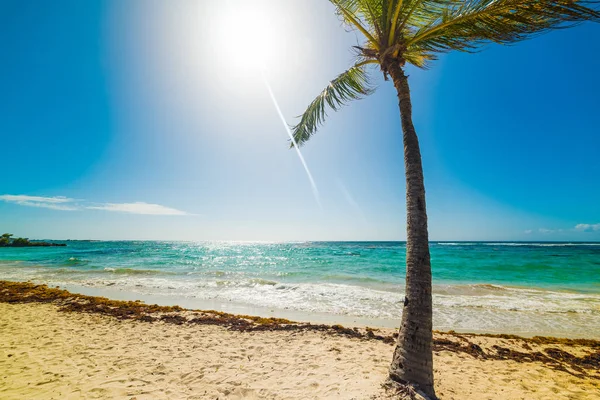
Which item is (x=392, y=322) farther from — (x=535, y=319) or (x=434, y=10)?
(x=434, y=10)

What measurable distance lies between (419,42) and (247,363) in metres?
6.77

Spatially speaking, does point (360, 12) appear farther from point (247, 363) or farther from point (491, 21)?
point (247, 363)

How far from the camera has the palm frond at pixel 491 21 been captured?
2.97 metres

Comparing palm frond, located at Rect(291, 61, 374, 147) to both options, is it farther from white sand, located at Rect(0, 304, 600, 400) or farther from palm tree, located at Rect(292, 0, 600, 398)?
white sand, located at Rect(0, 304, 600, 400)

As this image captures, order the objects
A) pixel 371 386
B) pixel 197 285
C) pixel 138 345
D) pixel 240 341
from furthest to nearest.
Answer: pixel 197 285, pixel 240 341, pixel 138 345, pixel 371 386

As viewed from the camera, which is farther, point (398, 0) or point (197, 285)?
point (197, 285)

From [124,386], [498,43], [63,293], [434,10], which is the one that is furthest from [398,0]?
[63,293]

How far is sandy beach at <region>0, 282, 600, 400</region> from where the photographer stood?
13.6 feet

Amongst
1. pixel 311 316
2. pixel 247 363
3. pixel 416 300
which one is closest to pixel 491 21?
pixel 416 300

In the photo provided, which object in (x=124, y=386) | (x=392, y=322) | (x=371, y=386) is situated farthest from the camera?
(x=392, y=322)

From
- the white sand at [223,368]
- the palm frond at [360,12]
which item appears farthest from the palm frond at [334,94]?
the white sand at [223,368]

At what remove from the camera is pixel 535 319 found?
919 cm

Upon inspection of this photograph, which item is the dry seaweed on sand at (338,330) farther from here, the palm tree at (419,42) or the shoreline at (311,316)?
the palm tree at (419,42)

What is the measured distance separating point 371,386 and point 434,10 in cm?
603
